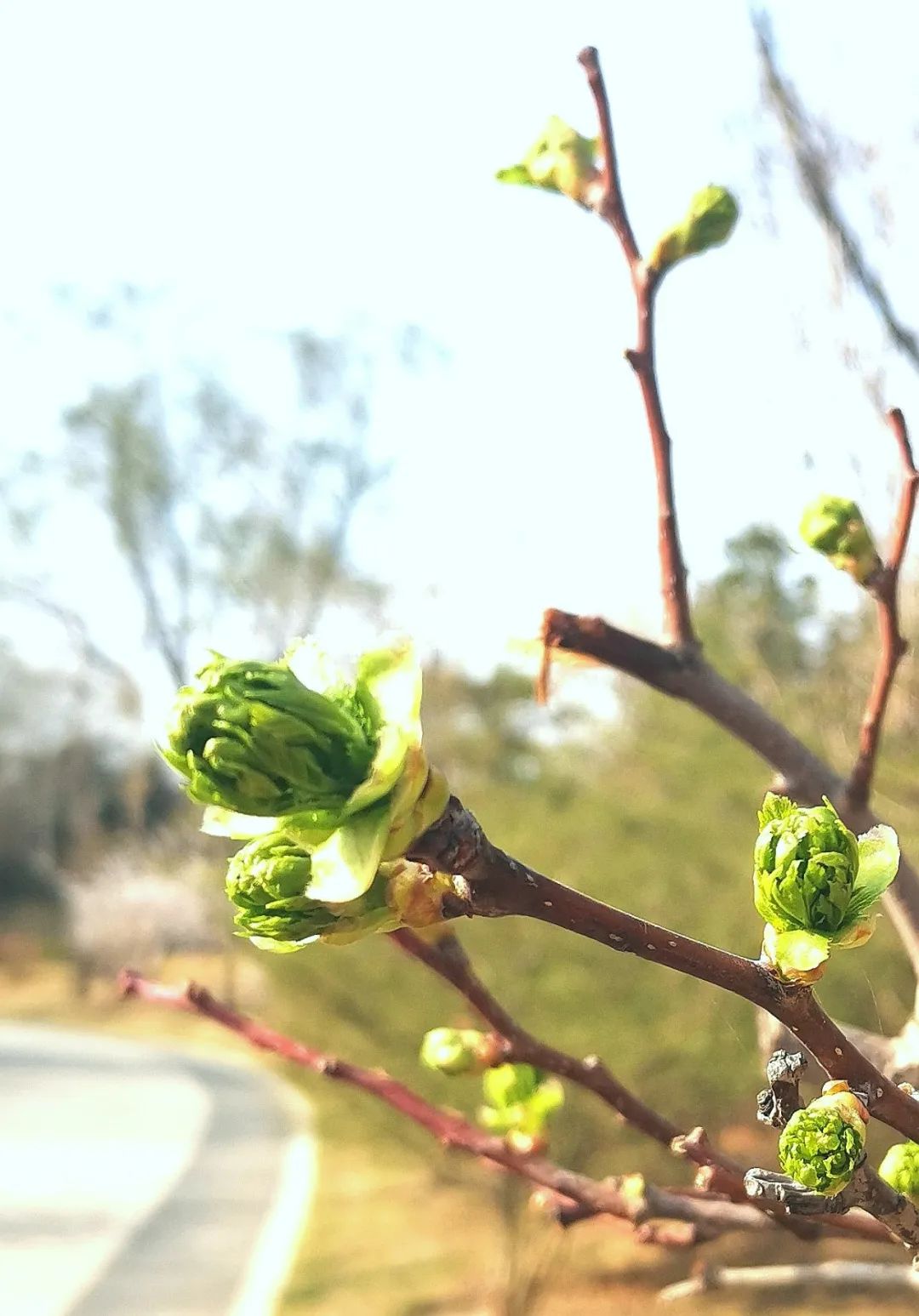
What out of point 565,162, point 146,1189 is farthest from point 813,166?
point 146,1189

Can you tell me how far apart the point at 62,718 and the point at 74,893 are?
5.26 ft

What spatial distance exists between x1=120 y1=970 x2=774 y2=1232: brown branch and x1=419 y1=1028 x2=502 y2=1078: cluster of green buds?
3 centimetres

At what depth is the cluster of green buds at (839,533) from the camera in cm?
51

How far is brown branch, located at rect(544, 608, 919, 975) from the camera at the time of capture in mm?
483

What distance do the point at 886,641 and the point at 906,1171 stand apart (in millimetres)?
245

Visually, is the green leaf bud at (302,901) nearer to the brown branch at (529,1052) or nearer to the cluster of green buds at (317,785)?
the cluster of green buds at (317,785)

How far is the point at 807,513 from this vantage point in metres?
0.51

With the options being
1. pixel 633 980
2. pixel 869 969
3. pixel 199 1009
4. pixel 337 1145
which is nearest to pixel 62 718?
pixel 337 1145

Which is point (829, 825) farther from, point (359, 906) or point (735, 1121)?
point (735, 1121)

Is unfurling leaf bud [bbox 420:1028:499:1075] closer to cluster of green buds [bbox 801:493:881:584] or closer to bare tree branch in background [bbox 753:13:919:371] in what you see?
cluster of green buds [bbox 801:493:881:584]

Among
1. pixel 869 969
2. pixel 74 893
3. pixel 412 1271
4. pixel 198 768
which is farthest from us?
pixel 74 893

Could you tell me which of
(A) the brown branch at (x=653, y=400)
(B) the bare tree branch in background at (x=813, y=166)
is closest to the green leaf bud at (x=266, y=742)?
(A) the brown branch at (x=653, y=400)

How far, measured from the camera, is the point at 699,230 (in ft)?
1.74

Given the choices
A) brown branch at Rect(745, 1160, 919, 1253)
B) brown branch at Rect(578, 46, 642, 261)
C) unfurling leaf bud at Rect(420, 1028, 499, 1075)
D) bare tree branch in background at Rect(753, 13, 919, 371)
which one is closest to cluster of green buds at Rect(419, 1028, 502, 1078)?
unfurling leaf bud at Rect(420, 1028, 499, 1075)
